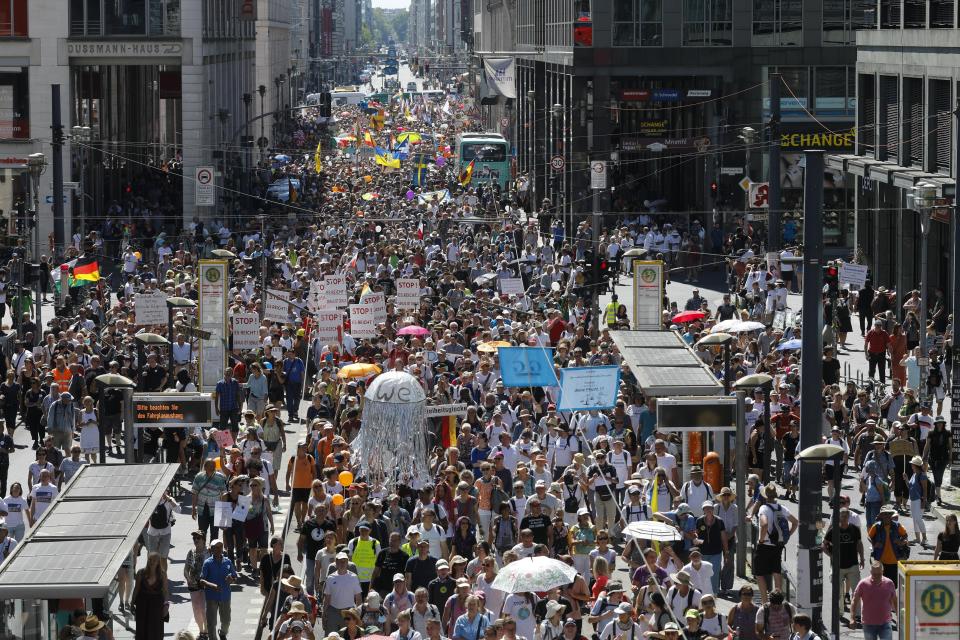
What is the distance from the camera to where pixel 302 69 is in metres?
189

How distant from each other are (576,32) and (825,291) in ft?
74.9

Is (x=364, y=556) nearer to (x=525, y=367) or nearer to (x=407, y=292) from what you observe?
(x=525, y=367)

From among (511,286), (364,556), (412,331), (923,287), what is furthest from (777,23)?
(364,556)

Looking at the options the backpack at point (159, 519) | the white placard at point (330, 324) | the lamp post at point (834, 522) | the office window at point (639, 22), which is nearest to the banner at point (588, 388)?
the lamp post at point (834, 522)

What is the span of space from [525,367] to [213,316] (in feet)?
25.5

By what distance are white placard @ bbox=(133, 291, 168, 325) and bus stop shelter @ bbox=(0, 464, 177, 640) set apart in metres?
14.1

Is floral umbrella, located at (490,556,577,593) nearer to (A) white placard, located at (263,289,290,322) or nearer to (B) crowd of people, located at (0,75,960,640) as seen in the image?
(B) crowd of people, located at (0,75,960,640)

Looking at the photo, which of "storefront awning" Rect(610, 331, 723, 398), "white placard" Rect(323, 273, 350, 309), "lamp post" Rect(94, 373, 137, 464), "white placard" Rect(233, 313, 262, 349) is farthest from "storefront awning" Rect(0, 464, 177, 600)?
"white placard" Rect(323, 273, 350, 309)

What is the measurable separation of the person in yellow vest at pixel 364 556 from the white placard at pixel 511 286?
63.2 ft

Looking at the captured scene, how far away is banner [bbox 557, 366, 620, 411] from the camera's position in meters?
24.0

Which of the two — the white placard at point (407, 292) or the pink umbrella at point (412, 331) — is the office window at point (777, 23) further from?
the pink umbrella at point (412, 331)

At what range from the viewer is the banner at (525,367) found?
87.9ft

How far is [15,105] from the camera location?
64000 mm

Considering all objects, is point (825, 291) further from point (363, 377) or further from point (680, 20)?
point (680, 20)
